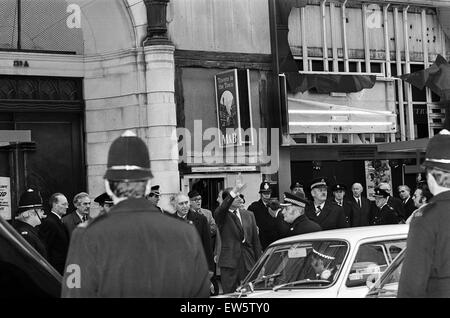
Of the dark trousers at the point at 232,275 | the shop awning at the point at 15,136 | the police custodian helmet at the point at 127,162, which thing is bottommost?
the dark trousers at the point at 232,275

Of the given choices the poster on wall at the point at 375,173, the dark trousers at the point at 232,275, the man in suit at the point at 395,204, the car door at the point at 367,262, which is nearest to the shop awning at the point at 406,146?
the poster on wall at the point at 375,173

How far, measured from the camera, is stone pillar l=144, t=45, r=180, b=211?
17984 millimetres

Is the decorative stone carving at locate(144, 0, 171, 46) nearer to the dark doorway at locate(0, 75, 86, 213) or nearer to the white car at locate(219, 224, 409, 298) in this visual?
the dark doorway at locate(0, 75, 86, 213)

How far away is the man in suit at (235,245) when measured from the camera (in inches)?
537

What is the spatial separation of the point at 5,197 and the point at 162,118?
136 inches

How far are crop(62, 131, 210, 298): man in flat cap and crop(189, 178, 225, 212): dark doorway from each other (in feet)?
45.8

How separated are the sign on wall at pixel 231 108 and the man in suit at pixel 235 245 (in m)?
5.18

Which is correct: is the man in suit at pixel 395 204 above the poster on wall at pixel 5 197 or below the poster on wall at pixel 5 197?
below

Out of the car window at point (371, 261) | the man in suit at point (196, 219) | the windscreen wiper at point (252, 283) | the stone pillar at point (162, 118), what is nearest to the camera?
the car window at point (371, 261)

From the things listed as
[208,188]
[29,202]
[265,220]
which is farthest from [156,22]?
[29,202]

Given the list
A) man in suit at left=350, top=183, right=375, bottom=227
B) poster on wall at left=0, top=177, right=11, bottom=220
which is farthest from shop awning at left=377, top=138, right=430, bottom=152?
poster on wall at left=0, top=177, right=11, bottom=220

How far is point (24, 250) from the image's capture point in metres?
5.55

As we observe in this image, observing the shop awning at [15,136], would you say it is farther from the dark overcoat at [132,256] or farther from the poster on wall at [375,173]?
the dark overcoat at [132,256]
